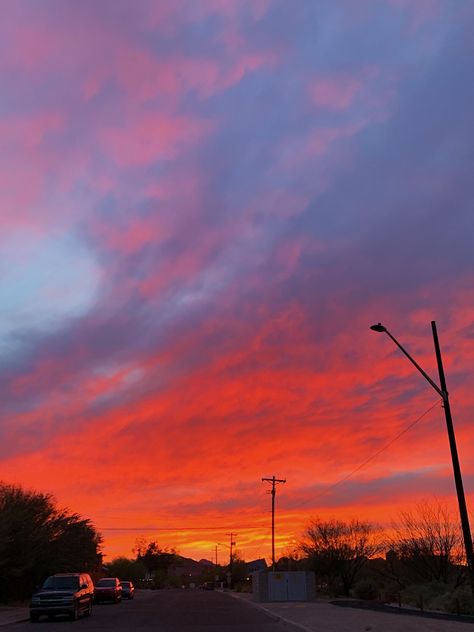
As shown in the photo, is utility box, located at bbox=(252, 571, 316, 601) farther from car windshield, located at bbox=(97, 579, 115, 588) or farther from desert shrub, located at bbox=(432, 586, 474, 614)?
desert shrub, located at bbox=(432, 586, 474, 614)

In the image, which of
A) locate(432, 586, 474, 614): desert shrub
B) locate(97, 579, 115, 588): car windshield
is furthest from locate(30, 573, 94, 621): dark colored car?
locate(97, 579, 115, 588): car windshield

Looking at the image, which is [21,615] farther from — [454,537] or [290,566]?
[290,566]

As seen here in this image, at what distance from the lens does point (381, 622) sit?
23.0 metres

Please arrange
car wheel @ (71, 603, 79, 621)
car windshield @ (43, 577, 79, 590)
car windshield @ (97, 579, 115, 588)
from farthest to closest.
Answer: car windshield @ (97, 579, 115, 588) < car windshield @ (43, 577, 79, 590) < car wheel @ (71, 603, 79, 621)

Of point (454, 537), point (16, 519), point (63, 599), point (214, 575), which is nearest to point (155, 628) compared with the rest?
point (63, 599)

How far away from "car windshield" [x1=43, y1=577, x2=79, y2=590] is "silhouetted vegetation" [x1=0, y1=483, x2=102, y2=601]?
20.4 ft

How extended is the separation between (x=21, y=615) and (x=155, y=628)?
9.83 m

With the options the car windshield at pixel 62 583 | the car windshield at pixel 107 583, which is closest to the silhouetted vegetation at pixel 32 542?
the car windshield at pixel 107 583

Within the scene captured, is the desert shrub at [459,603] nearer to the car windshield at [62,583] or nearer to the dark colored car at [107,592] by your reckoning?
the car windshield at [62,583]

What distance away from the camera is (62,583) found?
26.9 metres

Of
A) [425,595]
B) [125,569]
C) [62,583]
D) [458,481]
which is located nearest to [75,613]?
[62,583]

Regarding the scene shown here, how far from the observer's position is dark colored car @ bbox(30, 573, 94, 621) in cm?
2595

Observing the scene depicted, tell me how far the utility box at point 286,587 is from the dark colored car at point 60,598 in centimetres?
2623

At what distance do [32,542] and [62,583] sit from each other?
11.2 m
